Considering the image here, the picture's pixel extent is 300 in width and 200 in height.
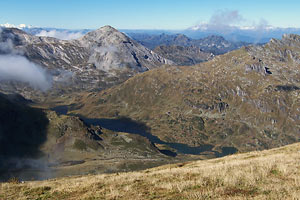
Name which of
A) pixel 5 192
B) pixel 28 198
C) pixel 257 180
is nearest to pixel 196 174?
pixel 257 180

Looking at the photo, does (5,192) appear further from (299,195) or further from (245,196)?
(299,195)

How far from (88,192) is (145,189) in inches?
202

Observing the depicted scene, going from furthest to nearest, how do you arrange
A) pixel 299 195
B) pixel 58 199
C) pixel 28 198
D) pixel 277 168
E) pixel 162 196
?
pixel 277 168 → pixel 28 198 → pixel 58 199 → pixel 162 196 → pixel 299 195

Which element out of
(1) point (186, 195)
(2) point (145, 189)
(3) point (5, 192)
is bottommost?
(3) point (5, 192)

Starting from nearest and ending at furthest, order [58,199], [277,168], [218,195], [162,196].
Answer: [218,195], [162,196], [58,199], [277,168]

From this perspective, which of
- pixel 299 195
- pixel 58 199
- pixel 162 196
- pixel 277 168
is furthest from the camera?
pixel 277 168

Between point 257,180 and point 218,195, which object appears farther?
point 257,180

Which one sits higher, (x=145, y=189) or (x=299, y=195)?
(x=299, y=195)

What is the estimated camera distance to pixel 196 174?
2712 centimetres

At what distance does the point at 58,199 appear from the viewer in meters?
21.7

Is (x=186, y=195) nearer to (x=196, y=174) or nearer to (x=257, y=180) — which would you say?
(x=257, y=180)

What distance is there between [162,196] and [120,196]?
11.1 feet

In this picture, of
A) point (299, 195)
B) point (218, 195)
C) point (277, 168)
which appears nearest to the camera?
point (299, 195)

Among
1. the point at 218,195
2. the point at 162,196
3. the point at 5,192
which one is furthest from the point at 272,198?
the point at 5,192
